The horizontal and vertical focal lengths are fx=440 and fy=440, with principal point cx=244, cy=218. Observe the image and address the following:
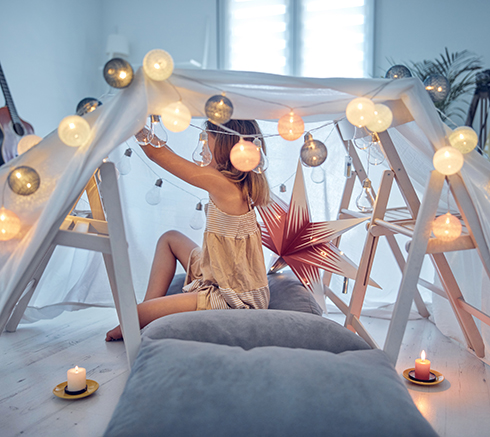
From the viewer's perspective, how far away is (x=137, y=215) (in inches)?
92.9

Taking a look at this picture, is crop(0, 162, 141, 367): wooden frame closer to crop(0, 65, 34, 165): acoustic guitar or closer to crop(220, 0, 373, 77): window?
crop(0, 65, 34, 165): acoustic guitar

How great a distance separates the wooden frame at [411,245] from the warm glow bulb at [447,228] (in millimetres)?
19

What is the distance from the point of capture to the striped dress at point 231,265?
1431 millimetres

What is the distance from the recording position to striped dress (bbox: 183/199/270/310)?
4.69ft

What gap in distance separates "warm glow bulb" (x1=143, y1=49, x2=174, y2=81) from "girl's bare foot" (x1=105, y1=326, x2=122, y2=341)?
1068 mm

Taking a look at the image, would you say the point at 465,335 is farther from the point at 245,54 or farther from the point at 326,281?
the point at 245,54

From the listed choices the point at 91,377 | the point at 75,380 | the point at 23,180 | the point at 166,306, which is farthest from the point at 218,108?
the point at 91,377

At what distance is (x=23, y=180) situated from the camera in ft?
3.16

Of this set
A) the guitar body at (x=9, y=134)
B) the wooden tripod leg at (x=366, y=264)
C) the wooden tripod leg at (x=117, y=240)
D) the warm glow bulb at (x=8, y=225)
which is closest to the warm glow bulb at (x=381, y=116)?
the wooden tripod leg at (x=366, y=264)

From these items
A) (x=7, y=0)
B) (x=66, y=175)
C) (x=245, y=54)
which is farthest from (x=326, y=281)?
(x=7, y=0)

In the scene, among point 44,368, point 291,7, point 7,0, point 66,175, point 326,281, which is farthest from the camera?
point 291,7

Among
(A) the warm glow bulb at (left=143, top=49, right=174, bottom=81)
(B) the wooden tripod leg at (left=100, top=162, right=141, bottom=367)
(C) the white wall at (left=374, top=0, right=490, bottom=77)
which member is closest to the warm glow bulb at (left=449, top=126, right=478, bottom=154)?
(A) the warm glow bulb at (left=143, top=49, right=174, bottom=81)

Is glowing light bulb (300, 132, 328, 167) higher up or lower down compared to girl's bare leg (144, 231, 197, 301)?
higher up

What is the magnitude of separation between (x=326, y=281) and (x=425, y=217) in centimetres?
105
